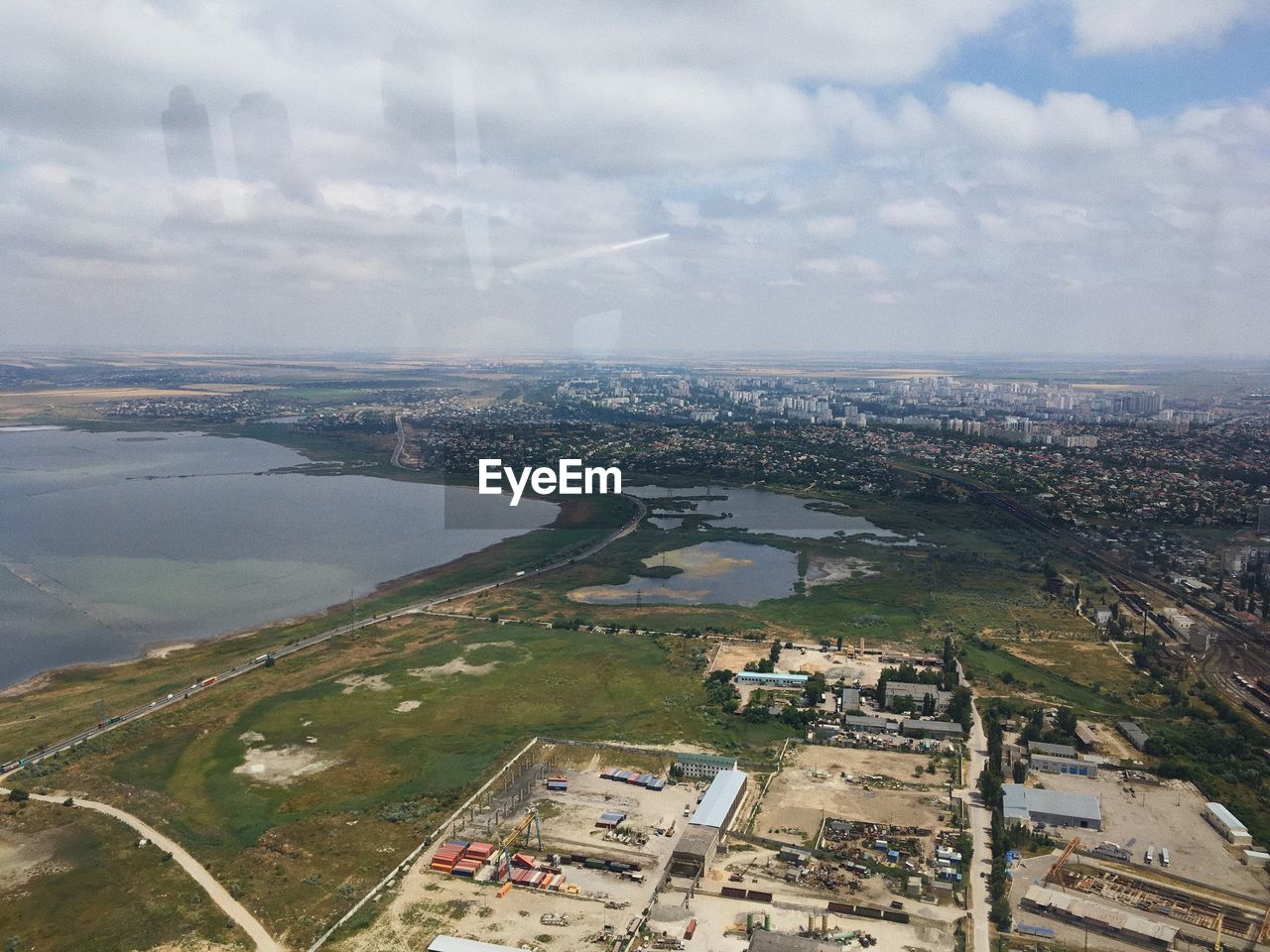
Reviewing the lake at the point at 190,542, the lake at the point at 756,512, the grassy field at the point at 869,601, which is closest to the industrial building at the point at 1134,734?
the grassy field at the point at 869,601

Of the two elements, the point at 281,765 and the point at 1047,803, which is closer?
the point at 1047,803

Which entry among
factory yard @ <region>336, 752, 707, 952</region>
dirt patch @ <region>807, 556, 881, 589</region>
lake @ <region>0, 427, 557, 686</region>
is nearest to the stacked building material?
factory yard @ <region>336, 752, 707, 952</region>

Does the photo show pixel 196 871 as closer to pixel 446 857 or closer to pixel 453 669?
pixel 446 857

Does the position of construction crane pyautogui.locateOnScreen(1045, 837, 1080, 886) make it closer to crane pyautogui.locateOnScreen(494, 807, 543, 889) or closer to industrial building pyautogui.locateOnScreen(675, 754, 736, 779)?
industrial building pyautogui.locateOnScreen(675, 754, 736, 779)

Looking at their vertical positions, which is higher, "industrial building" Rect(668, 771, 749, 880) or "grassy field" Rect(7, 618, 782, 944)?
"industrial building" Rect(668, 771, 749, 880)

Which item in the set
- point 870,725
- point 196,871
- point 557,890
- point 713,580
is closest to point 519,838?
point 557,890

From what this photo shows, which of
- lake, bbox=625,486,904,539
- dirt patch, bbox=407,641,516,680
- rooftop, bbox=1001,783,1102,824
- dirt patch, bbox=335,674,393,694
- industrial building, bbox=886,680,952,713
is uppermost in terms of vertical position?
lake, bbox=625,486,904,539

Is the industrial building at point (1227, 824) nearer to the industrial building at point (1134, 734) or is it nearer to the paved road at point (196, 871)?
the industrial building at point (1134, 734)
